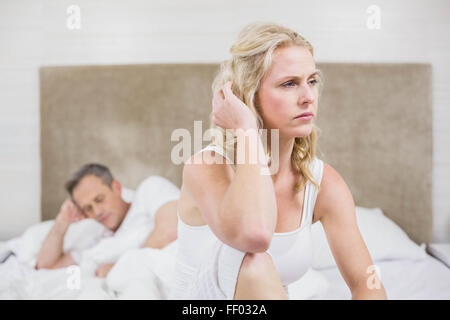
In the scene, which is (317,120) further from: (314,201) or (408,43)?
(314,201)

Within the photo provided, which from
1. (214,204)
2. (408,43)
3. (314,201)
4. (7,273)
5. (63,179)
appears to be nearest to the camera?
(214,204)

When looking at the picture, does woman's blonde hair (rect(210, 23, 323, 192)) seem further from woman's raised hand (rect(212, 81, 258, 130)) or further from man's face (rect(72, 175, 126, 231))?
man's face (rect(72, 175, 126, 231))

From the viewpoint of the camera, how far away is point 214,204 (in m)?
0.75

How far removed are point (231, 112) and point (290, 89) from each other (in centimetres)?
14

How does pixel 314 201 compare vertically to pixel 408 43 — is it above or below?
below

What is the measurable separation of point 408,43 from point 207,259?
124 centimetres

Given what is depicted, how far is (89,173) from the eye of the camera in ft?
5.44

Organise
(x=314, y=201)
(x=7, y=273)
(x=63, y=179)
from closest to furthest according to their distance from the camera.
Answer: (x=314, y=201), (x=7, y=273), (x=63, y=179)

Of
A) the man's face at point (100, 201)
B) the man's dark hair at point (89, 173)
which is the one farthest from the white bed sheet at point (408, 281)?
the man's dark hair at point (89, 173)

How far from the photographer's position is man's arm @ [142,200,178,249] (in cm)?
143

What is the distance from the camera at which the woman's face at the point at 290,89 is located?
2.67 feet

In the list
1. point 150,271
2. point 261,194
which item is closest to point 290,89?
point 261,194
